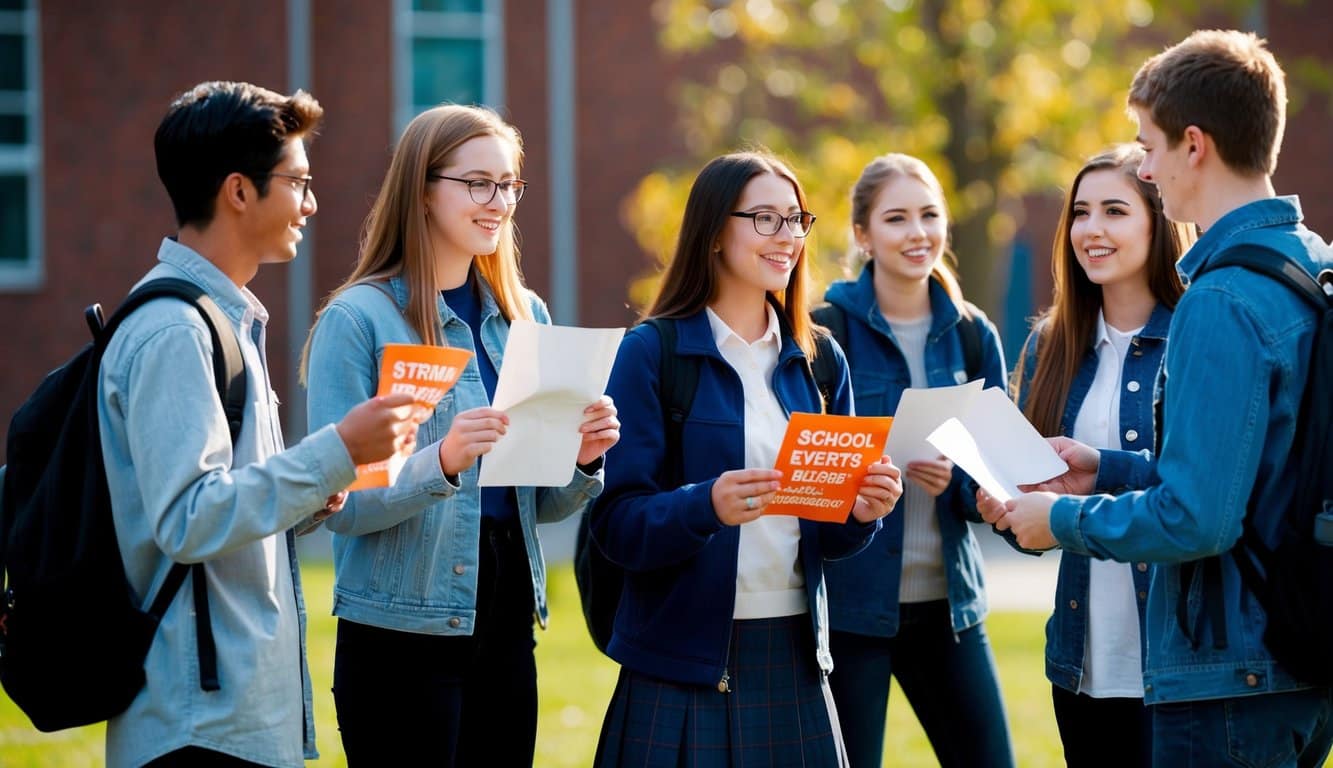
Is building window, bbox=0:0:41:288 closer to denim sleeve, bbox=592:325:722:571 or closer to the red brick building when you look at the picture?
the red brick building

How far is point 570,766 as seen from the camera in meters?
6.43

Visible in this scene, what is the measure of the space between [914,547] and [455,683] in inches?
62.0

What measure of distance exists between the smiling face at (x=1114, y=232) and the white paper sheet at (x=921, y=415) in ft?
2.00

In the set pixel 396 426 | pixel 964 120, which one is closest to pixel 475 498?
pixel 396 426

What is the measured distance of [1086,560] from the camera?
4.06 meters

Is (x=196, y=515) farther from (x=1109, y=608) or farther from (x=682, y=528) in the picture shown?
(x=1109, y=608)

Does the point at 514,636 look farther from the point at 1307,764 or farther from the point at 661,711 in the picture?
the point at 1307,764

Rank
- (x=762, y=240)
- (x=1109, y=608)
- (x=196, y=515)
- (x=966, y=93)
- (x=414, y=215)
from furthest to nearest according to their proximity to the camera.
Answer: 1. (x=966, y=93)
2. (x=1109, y=608)
3. (x=414, y=215)
4. (x=762, y=240)
5. (x=196, y=515)

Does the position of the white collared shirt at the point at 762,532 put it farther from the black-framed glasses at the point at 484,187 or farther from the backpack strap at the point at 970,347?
the backpack strap at the point at 970,347

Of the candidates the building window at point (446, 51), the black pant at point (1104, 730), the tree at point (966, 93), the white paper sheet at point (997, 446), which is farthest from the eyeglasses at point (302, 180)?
the building window at point (446, 51)

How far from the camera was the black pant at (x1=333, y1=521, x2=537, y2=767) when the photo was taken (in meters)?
3.62

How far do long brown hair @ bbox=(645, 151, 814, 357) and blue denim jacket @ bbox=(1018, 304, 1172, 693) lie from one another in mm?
922

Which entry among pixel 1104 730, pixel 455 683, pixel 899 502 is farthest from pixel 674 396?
pixel 1104 730

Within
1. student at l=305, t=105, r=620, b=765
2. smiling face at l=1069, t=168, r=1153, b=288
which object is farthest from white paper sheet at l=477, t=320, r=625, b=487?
smiling face at l=1069, t=168, r=1153, b=288
